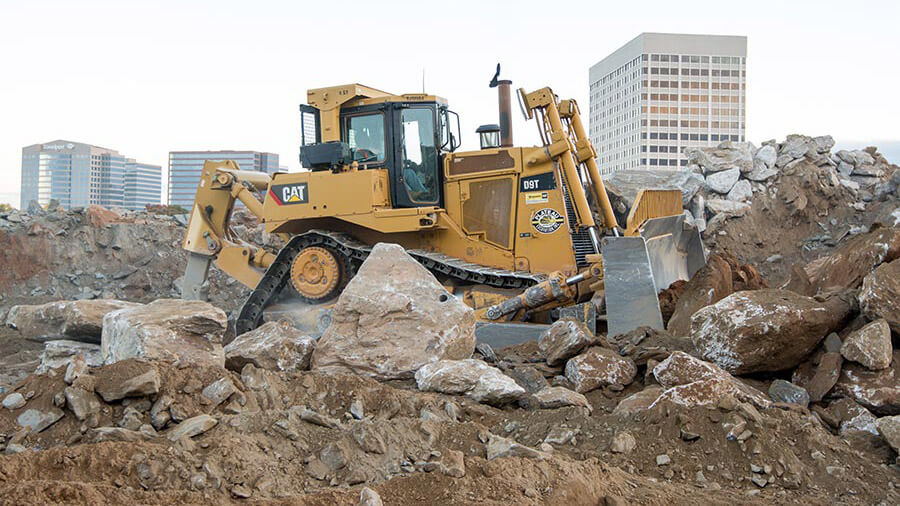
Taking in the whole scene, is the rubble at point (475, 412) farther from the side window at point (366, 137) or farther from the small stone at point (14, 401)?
the side window at point (366, 137)

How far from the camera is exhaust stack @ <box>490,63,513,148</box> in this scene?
9438 millimetres

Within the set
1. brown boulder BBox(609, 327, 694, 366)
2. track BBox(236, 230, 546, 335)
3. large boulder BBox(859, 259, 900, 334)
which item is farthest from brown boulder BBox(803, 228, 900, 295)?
track BBox(236, 230, 546, 335)

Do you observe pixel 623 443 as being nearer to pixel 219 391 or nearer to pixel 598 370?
pixel 598 370

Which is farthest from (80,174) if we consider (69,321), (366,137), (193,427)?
(193,427)

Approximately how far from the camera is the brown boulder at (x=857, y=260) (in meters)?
6.49

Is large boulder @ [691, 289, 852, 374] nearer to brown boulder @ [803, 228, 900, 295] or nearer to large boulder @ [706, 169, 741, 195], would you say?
brown boulder @ [803, 228, 900, 295]

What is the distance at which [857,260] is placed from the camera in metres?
6.71

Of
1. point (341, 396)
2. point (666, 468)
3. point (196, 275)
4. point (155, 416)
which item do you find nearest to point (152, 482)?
point (155, 416)

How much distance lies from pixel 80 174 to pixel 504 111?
111ft

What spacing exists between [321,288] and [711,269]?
420 centimetres

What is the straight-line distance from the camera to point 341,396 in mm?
4910

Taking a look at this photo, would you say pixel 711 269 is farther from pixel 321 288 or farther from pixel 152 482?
pixel 152 482

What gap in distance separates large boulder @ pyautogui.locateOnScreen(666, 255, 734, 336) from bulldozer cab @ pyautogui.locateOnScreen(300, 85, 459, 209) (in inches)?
113

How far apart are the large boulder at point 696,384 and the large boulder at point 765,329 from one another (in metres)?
0.30
